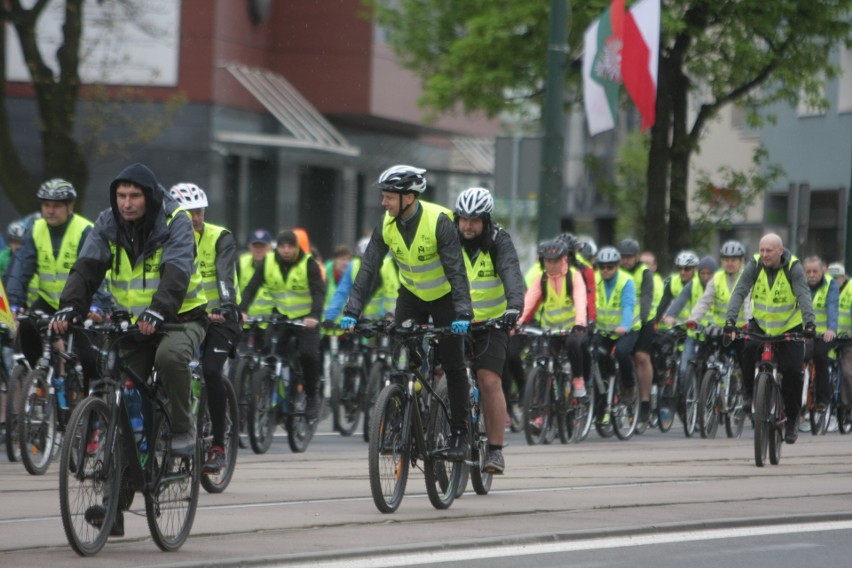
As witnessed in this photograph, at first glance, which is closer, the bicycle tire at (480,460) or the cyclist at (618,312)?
the bicycle tire at (480,460)

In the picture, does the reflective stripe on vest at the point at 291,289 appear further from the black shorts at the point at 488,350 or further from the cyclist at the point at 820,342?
the cyclist at the point at 820,342

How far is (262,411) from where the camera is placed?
1477cm

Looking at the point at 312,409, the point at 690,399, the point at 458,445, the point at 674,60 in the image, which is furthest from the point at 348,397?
the point at 674,60

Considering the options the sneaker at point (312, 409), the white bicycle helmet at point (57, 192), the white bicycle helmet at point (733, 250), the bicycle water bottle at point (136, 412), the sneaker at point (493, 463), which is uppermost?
the white bicycle helmet at point (57, 192)

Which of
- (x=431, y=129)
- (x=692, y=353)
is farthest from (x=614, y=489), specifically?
(x=431, y=129)

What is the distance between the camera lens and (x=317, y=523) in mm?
9469

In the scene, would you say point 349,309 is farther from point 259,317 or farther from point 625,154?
point 625,154

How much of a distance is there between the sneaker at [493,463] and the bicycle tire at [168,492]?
9.05 ft

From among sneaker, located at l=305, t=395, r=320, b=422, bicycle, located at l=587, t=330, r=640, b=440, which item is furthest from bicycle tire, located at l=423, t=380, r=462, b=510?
bicycle, located at l=587, t=330, r=640, b=440

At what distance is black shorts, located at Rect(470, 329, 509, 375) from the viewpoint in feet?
35.3

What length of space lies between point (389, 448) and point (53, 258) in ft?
14.6

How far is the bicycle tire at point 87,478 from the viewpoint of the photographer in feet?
24.9

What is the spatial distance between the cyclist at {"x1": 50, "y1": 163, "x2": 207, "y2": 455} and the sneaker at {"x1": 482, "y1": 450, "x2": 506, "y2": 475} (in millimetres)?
2846

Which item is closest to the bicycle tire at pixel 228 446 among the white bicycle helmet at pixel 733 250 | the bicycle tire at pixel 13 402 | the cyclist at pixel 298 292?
the bicycle tire at pixel 13 402
